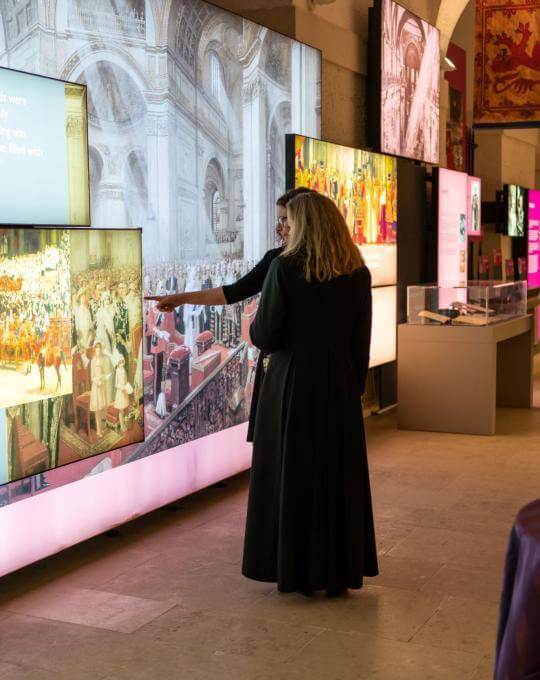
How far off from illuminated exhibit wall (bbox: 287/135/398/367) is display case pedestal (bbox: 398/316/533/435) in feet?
1.51

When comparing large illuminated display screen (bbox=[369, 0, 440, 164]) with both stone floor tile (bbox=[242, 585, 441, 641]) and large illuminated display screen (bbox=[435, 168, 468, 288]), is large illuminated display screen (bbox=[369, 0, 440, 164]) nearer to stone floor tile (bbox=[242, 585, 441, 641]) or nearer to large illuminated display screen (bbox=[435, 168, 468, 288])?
large illuminated display screen (bbox=[435, 168, 468, 288])

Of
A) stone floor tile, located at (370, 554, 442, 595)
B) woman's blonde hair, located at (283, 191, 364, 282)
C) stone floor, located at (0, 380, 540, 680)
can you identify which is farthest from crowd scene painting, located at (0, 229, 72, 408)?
stone floor tile, located at (370, 554, 442, 595)

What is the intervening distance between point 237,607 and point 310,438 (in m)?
0.84

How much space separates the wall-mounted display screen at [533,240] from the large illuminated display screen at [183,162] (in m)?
10.9

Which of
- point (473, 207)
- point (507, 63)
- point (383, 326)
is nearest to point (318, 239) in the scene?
point (383, 326)

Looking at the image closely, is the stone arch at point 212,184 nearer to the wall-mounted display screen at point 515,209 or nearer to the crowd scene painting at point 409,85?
the crowd scene painting at point 409,85

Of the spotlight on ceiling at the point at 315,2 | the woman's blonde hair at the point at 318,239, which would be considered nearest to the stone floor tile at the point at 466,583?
the woman's blonde hair at the point at 318,239

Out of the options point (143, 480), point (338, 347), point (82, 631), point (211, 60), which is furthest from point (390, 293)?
point (82, 631)

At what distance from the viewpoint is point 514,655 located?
2287mm

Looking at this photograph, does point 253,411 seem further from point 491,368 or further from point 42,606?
point 491,368

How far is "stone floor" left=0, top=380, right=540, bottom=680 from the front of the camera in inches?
157

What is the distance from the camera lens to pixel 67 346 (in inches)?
199

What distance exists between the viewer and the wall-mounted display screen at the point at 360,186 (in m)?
7.85

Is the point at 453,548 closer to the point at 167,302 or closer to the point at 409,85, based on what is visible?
the point at 167,302
